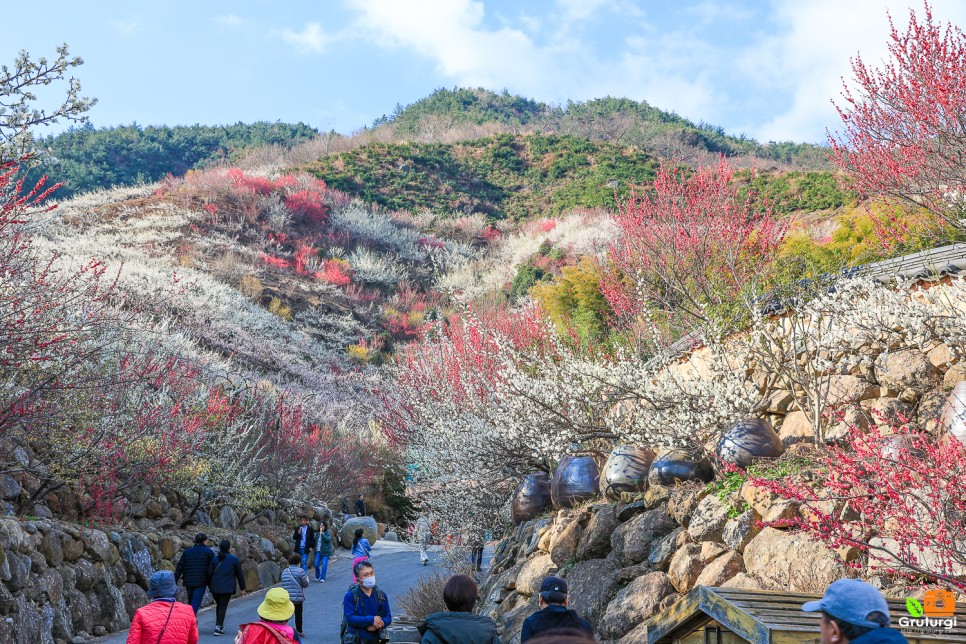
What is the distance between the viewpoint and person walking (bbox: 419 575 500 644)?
4340 millimetres

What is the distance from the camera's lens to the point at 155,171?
237ft

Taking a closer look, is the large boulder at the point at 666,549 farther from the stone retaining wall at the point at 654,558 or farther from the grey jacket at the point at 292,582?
the grey jacket at the point at 292,582

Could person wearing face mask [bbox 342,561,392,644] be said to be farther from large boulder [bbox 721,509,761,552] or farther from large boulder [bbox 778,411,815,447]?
large boulder [bbox 778,411,815,447]

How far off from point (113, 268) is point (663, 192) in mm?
27561

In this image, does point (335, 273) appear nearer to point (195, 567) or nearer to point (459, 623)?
point (195, 567)

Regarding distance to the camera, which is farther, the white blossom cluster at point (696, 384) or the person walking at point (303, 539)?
the person walking at point (303, 539)

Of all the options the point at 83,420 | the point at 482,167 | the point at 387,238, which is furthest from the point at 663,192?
the point at 482,167

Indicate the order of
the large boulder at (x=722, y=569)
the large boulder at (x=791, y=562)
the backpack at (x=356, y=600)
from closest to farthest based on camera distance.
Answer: the large boulder at (x=791, y=562) < the large boulder at (x=722, y=569) < the backpack at (x=356, y=600)

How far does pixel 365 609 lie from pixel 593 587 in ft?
6.99

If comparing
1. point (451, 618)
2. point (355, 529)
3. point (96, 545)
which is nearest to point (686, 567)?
point (451, 618)

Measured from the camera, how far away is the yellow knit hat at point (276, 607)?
5504mm

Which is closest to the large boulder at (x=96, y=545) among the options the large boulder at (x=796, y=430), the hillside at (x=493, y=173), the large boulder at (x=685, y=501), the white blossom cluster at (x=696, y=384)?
→ the white blossom cluster at (x=696, y=384)

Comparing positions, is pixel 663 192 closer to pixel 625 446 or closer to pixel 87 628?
pixel 625 446

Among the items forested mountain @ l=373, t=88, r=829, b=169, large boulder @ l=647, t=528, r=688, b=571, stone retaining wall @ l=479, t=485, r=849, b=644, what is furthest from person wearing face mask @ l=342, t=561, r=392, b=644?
forested mountain @ l=373, t=88, r=829, b=169
